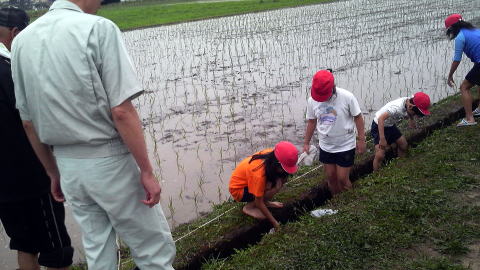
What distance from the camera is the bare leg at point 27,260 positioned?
8.66ft

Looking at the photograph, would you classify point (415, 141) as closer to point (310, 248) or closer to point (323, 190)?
point (323, 190)

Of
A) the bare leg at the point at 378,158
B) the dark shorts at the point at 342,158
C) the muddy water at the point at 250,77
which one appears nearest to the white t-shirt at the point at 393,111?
the bare leg at the point at 378,158

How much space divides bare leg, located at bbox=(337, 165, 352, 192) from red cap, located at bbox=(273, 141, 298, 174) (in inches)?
31.5

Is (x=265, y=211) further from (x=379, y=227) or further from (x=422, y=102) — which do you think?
(x=422, y=102)

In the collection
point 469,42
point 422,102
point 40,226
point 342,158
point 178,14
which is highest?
point 469,42

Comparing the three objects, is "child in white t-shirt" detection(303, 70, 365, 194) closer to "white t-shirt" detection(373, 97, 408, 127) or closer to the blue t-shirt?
"white t-shirt" detection(373, 97, 408, 127)

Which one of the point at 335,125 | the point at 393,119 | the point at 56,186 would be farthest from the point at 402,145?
the point at 56,186

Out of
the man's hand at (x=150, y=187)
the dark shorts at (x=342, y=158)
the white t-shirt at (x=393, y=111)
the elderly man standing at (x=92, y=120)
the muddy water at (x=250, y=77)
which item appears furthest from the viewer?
the muddy water at (x=250, y=77)

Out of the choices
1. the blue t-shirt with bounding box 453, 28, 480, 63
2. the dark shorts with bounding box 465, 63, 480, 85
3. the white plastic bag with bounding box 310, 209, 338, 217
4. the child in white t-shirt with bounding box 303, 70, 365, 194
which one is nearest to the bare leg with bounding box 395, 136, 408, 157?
the child in white t-shirt with bounding box 303, 70, 365, 194

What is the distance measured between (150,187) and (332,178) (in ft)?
8.22

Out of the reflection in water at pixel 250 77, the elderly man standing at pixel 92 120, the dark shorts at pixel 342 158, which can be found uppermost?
the elderly man standing at pixel 92 120

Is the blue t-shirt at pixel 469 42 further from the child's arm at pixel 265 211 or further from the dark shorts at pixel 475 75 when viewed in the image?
the child's arm at pixel 265 211

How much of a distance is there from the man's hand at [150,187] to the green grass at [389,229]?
1201 mm

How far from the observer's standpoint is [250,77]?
29.1ft
